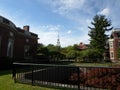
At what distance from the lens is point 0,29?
780 inches

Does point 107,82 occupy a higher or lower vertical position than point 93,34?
lower

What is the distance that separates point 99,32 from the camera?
177 ft

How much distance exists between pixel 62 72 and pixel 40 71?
179cm

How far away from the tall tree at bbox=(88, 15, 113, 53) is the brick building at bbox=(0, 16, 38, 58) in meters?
25.2

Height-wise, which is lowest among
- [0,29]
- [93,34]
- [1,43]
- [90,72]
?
[90,72]

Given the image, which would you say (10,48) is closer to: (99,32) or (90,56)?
(90,56)

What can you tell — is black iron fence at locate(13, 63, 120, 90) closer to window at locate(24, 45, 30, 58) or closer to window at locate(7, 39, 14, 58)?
window at locate(7, 39, 14, 58)

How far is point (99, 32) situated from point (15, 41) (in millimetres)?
34198

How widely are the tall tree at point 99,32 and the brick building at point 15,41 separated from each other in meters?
25.2

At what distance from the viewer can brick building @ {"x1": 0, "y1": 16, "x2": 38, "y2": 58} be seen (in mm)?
20473

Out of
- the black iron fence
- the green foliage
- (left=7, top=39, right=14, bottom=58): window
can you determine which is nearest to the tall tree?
the green foliage

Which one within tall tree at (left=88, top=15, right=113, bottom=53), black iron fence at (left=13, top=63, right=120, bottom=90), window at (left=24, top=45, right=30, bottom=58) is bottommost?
black iron fence at (left=13, top=63, right=120, bottom=90)

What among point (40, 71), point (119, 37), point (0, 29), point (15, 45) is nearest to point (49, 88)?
point (40, 71)

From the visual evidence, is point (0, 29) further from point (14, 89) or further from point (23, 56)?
point (14, 89)
